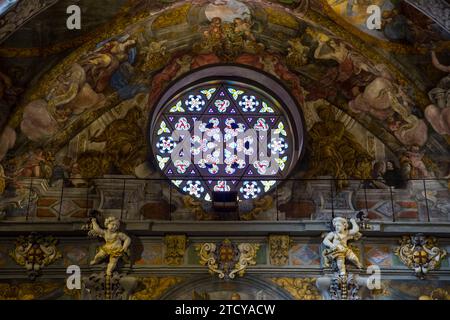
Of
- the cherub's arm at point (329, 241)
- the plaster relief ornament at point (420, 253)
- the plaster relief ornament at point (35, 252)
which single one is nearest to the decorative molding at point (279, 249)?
the cherub's arm at point (329, 241)

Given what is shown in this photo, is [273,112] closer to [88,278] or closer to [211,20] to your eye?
[211,20]

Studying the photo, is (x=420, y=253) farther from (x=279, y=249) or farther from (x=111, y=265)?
(x=111, y=265)

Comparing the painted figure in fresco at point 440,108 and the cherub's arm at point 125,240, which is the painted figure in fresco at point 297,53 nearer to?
the painted figure in fresco at point 440,108

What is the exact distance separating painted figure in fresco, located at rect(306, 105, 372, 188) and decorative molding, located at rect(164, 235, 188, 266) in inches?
108

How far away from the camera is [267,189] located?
1639 cm

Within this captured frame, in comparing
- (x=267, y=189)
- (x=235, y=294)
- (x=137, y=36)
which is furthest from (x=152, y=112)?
(x=235, y=294)

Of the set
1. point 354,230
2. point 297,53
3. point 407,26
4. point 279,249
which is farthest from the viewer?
point 297,53

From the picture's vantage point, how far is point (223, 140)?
1709cm

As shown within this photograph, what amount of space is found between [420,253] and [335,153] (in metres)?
2.51

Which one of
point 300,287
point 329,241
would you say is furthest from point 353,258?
point 300,287

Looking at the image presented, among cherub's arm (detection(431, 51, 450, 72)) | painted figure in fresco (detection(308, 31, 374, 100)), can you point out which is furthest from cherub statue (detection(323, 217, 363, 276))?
cherub's arm (detection(431, 51, 450, 72))

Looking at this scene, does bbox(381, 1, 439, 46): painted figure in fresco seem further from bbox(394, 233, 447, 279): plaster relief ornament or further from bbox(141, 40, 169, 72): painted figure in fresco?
bbox(141, 40, 169, 72): painted figure in fresco

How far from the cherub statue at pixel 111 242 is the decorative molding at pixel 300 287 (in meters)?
2.58

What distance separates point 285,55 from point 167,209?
384 cm
